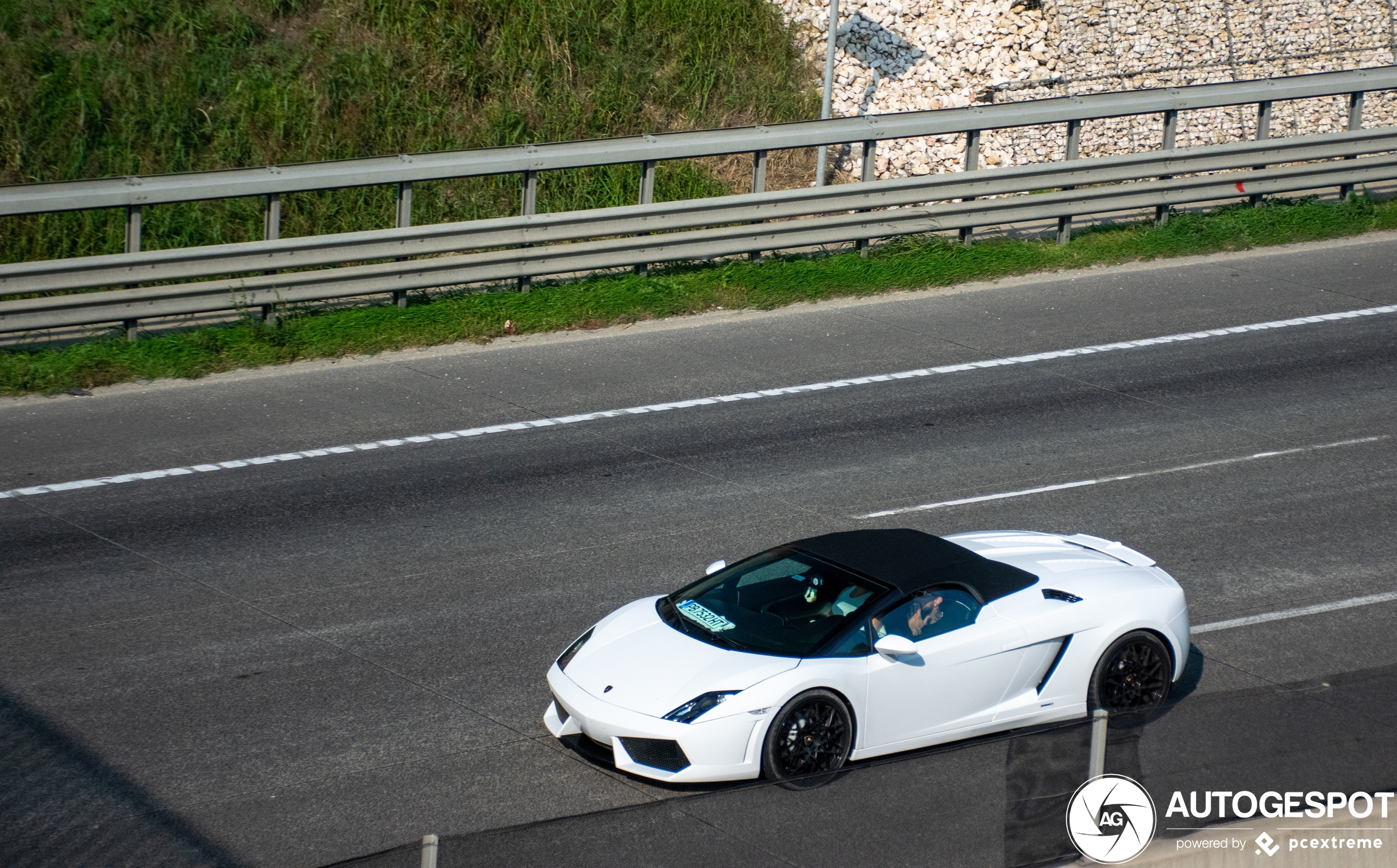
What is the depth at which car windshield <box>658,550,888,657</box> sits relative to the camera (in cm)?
690

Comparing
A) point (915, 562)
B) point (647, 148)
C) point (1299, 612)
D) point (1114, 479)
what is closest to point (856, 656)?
point (915, 562)

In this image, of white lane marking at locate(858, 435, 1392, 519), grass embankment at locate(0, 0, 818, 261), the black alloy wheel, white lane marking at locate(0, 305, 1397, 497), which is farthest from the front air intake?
grass embankment at locate(0, 0, 818, 261)

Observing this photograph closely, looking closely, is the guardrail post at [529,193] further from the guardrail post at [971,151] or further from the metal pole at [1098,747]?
the metal pole at [1098,747]

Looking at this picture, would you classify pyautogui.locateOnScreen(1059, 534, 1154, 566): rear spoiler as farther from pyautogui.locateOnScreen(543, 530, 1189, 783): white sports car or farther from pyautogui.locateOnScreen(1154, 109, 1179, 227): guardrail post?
pyautogui.locateOnScreen(1154, 109, 1179, 227): guardrail post

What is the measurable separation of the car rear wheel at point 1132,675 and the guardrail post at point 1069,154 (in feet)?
35.9

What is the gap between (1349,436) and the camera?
38.7ft

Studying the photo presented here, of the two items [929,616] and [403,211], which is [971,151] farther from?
[929,616]

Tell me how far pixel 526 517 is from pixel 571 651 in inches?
123

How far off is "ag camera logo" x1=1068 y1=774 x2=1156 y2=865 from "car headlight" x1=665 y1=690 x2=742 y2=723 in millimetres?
1853

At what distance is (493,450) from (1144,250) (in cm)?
964

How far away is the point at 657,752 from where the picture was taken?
655cm

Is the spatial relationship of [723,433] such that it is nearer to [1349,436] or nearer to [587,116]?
[1349,436]

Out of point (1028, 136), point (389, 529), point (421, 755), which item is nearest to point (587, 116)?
point (1028, 136)

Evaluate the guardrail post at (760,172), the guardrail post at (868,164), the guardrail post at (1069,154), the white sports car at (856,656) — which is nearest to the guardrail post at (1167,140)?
the guardrail post at (1069,154)
